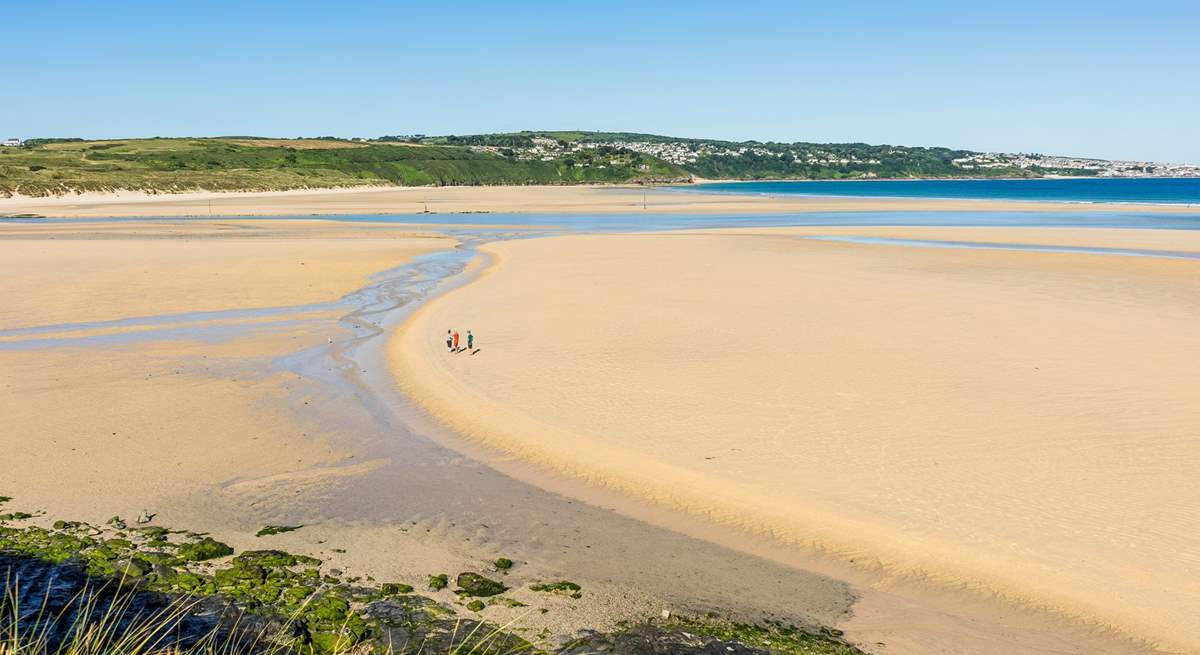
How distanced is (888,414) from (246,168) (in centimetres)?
14265

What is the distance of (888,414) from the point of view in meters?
13.8

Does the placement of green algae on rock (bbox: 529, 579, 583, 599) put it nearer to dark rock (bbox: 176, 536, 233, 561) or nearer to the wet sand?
the wet sand

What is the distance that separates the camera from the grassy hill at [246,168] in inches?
4085

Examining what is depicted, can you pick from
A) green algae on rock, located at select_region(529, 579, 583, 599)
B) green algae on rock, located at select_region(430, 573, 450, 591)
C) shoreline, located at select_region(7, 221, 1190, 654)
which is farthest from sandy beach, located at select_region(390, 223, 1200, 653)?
green algae on rock, located at select_region(430, 573, 450, 591)

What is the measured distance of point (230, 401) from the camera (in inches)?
599

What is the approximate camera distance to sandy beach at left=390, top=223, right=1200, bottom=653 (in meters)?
9.18

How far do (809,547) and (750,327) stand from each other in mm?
11710

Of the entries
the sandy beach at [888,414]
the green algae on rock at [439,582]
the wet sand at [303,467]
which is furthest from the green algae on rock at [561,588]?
the sandy beach at [888,414]

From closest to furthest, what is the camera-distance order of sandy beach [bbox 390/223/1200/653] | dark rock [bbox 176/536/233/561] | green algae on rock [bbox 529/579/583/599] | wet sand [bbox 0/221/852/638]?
1. green algae on rock [bbox 529/579/583/599]
2. wet sand [bbox 0/221/852/638]
3. dark rock [bbox 176/536/233/561]
4. sandy beach [bbox 390/223/1200/653]

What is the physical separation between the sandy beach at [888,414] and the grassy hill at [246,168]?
9410 cm

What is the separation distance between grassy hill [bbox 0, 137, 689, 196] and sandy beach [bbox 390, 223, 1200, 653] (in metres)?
94.1

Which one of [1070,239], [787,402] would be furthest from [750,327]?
[1070,239]

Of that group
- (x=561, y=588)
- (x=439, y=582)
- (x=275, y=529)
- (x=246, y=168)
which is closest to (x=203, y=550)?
(x=275, y=529)

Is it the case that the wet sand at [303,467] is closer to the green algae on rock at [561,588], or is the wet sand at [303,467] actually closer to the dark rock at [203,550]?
the green algae on rock at [561,588]
